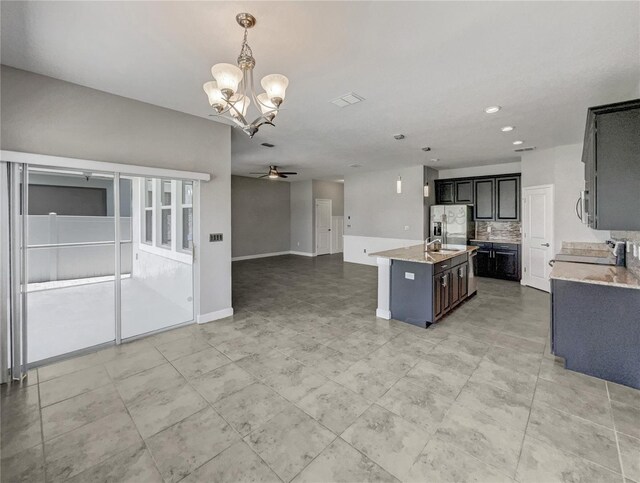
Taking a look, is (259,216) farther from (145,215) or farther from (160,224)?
(145,215)

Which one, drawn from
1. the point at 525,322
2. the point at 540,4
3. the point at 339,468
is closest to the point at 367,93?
the point at 540,4

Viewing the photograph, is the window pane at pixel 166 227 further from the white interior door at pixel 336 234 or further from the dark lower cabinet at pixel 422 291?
the white interior door at pixel 336 234

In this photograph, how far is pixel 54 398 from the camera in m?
2.27

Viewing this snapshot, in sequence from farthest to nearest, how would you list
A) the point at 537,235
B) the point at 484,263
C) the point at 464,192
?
the point at 464,192
the point at 484,263
the point at 537,235

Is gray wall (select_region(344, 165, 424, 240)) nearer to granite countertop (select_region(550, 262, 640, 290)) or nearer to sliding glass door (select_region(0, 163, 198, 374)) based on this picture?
granite countertop (select_region(550, 262, 640, 290))

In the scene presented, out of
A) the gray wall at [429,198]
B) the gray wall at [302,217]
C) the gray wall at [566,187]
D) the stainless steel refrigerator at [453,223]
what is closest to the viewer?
the gray wall at [566,187]

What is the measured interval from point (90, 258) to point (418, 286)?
4373 millimetres

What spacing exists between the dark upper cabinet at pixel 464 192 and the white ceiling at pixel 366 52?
315 cm

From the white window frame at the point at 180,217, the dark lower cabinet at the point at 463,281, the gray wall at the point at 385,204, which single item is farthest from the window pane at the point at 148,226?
the gray wall at the point at 385,204

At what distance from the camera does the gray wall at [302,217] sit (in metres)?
9.94

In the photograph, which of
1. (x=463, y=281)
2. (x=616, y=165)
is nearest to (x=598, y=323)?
(x=616, y=165)

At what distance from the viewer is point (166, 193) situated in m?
4.12

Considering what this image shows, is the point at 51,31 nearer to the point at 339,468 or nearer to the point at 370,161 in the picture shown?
the point at 339,468

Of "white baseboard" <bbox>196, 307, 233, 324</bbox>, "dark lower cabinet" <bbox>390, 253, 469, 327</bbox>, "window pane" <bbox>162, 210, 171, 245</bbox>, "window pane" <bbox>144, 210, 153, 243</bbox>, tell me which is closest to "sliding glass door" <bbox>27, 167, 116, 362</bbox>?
"window pane" <bbox>144, 210, 153, 243</bbox>
